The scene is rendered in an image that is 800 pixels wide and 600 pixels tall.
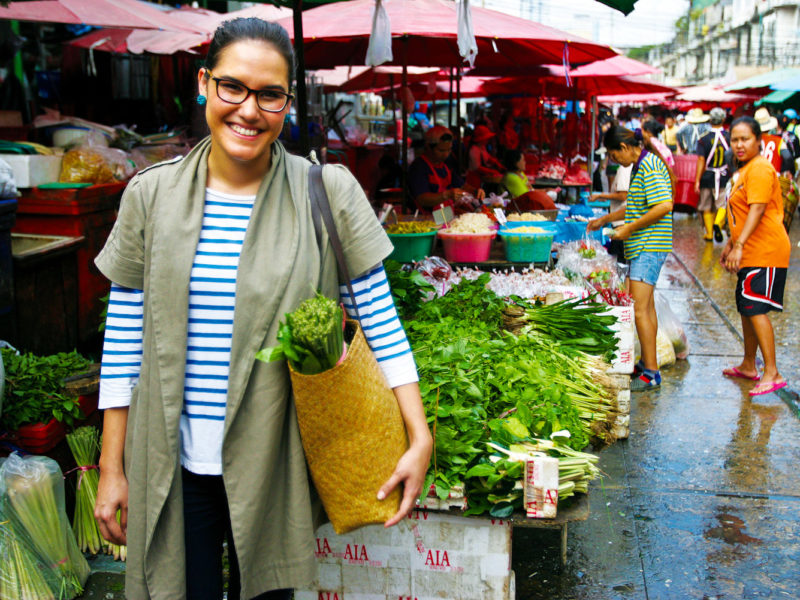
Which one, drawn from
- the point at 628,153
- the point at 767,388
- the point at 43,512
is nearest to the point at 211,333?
the point at 43,512

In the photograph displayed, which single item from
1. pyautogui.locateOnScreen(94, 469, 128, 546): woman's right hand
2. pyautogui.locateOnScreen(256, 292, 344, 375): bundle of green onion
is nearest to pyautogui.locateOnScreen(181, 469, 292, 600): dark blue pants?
pyautogui.locateOnScreen(94, 469, 128, 546): woman's right hand

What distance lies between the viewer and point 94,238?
5785 millimetres

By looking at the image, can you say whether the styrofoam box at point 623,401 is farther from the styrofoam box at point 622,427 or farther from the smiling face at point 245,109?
the smiling face at point 245,109

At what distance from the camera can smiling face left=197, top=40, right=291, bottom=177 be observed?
1.77 metres

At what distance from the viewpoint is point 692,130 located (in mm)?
18484

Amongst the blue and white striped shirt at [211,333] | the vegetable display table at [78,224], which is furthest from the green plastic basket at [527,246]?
the blue and white striped shirt at [211,333]

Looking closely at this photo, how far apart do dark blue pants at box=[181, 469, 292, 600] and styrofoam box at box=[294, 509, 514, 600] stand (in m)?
0.82

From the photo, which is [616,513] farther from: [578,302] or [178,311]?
[178,311]

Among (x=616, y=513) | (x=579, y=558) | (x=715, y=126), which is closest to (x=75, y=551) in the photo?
(x=579, y=558)

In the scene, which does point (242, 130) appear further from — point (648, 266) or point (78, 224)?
point (648, 266)

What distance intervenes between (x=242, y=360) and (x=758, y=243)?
491 cm

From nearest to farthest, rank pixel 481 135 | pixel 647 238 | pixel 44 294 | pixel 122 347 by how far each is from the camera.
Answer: pixel 122 347 → pixel 44 294 → pixel 647 238 → pixel 481 135

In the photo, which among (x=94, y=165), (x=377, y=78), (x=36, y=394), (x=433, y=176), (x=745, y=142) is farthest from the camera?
(x=377, y=78)

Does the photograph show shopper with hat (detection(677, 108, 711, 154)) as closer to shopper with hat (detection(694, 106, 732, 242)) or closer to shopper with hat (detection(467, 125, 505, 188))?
shopper with hat (detection(694, 106, 732, 242))
